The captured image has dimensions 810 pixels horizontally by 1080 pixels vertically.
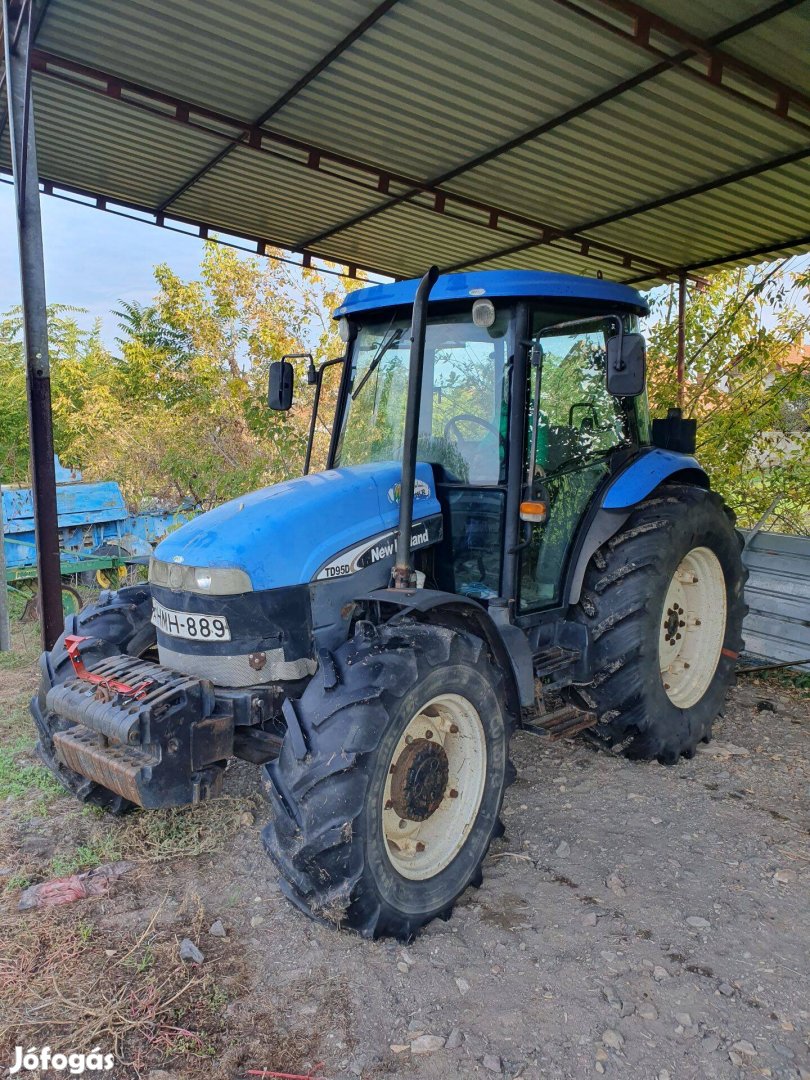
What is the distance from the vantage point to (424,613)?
10.2ft

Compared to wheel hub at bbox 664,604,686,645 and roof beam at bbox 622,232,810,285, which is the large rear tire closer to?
wheel hub at bbox 664,604,686,645

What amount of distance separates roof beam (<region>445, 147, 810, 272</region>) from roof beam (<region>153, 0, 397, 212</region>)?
2.88m

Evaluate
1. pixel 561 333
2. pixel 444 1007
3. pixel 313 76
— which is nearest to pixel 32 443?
pixel 313 76

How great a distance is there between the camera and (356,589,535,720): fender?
2955mm

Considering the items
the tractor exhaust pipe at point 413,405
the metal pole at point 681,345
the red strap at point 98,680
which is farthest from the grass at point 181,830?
the metal pole at point 681,345

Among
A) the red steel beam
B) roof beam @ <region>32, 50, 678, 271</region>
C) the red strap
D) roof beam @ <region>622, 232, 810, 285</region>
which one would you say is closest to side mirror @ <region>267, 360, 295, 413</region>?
the red strap

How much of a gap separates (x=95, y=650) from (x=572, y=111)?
4430 millimetres

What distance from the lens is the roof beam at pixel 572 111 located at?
4.25 meters

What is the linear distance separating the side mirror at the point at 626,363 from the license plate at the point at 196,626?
5.87 feet

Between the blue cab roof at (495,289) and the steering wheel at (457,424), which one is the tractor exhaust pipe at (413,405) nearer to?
the blue cab roof at (495,289)

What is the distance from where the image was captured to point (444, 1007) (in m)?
2.42

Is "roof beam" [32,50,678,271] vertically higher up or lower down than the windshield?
higher up

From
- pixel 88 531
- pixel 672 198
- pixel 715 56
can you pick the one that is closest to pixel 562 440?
pixel 715 56

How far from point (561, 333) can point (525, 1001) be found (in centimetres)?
264
